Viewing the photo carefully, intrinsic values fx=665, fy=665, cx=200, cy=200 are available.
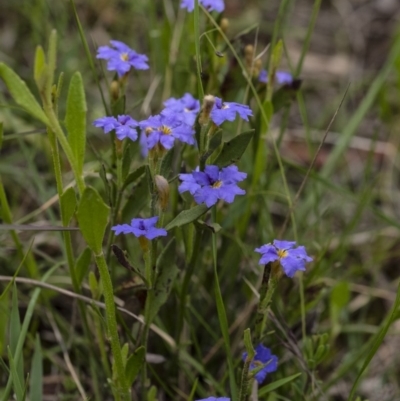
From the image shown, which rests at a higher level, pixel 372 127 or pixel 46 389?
pixel 372 127

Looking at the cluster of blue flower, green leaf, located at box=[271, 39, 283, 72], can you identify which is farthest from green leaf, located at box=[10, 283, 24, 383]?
green leaf, located at box=[271, 39, 283, 72]

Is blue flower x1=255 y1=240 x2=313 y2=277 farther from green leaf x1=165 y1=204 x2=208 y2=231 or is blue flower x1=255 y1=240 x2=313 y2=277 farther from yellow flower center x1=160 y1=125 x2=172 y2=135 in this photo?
yellow flower center x1=160 y1=125 x2=172 y2=135

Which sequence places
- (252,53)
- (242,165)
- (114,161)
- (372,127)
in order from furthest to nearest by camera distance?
1. (372,127)
2. (242,165)
3. (252,53)
4. (114,161)

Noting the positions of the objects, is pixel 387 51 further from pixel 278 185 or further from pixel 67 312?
pixel 67 312

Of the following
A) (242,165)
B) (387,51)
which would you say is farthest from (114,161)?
(387,51)

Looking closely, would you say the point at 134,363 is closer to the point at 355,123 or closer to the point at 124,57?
the point at 124,57

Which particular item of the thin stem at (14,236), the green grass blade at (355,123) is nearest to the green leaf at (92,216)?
the thin stem at (14,236)

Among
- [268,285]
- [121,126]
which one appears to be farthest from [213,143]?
[268,285]
